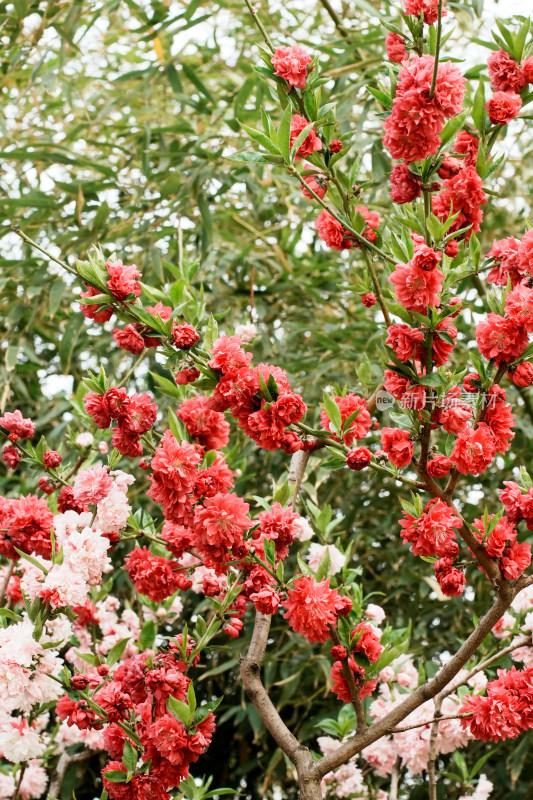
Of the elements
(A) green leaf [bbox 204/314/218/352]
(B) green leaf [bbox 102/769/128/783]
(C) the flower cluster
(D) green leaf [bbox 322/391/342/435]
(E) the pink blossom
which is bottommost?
(B) green leaf [bbox 102/769/128/783]

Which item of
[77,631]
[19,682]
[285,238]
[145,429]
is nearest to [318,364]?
[285,238]

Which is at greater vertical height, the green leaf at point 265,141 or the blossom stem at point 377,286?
the green leaf at point 265,141

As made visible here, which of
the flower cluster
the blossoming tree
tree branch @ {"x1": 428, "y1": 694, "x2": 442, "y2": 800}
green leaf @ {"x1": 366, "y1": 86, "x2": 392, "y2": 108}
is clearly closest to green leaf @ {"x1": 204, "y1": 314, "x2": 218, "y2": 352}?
the blossoming tree

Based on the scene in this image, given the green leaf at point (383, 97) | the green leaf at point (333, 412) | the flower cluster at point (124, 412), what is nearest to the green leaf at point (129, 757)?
the flower cluster at point (124, 412)

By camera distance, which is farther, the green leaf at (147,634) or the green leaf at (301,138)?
the green leaf at (147,634)

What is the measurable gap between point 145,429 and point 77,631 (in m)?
0.73

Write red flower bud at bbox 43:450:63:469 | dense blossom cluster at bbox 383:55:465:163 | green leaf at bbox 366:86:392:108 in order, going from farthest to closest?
red flower bud at bbox 43:450:63:469 → green leaf at bbox 366:86:392:108 → dense blossom cluster at bbox 383:55:465:163

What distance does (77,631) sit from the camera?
1.59 meters

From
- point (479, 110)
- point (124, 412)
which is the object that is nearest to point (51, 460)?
point (124, 412)

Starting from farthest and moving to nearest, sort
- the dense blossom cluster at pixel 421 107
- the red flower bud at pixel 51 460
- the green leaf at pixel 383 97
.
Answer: the red flower bud at pixel 51 460
the green leaf at pixel 383 97
the dense blossom cluster at pixel 421 107

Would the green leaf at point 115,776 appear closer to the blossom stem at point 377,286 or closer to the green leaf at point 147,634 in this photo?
the green leaf at point 147,634

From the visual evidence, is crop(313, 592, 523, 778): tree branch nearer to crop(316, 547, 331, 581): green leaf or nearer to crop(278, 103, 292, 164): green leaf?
crop(316, 547, 331, 581): green leaf

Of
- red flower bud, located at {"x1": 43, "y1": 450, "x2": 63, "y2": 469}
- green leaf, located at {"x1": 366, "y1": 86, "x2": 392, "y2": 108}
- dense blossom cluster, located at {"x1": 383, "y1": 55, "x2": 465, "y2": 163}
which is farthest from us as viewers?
red flower bud, located at {"x1": 43, "y1": 450, "x2": 63, "y2": 469}

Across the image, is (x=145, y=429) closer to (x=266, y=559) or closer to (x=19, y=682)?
(x=266, y=559)
